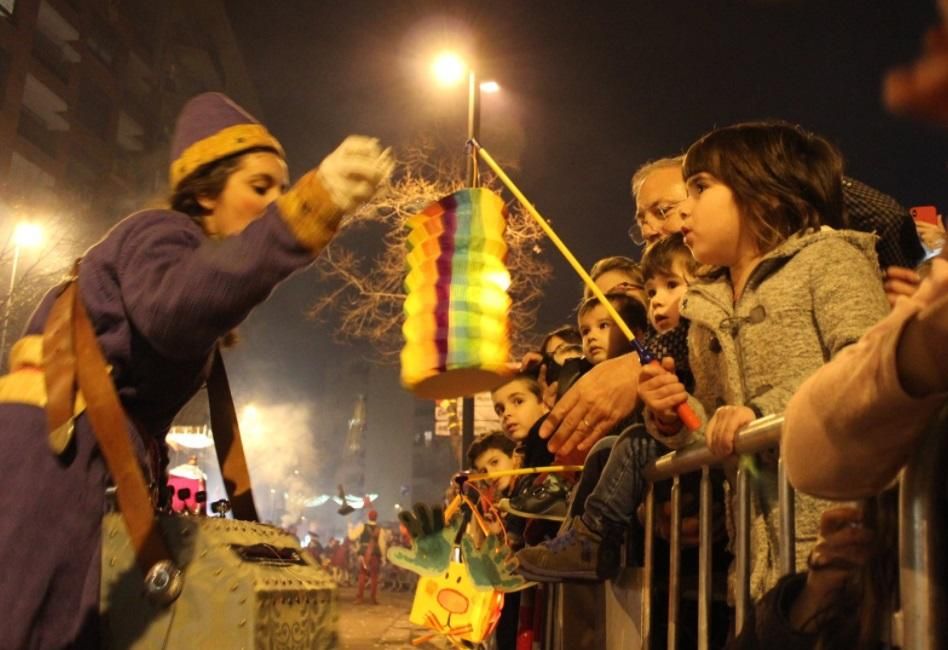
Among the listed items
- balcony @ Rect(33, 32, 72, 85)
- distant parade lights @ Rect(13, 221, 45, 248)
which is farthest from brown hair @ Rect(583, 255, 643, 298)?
balcony @ Rect(33, 32, 72, 85)

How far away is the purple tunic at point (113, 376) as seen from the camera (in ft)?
6.71

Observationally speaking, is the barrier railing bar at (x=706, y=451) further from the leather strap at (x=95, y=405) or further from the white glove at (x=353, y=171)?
the leather strap at (x=95, y=405)

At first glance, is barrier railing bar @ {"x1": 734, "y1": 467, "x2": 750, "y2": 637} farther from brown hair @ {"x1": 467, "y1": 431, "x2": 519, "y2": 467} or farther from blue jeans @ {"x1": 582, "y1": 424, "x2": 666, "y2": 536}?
brown hair @ {"x1": 467, "y1": 431, "x2": 519, "y2": 467}

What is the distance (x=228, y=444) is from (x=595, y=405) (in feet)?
5.11

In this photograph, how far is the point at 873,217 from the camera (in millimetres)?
3492

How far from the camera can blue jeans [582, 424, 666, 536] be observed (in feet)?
11.8

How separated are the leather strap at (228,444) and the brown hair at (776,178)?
176cm

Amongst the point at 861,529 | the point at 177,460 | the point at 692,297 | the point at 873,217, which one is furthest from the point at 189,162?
the point at 177,460

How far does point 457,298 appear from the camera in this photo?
12.4 feet

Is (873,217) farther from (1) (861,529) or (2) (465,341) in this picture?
(1) (861,529)

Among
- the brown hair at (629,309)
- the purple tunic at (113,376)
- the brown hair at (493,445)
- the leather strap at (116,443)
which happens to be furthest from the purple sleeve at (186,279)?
the brown hair at (493,445)

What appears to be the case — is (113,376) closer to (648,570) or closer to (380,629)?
(648,570)

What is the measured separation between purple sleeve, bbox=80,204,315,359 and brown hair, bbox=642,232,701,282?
238 cm

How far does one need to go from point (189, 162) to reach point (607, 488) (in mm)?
2022
